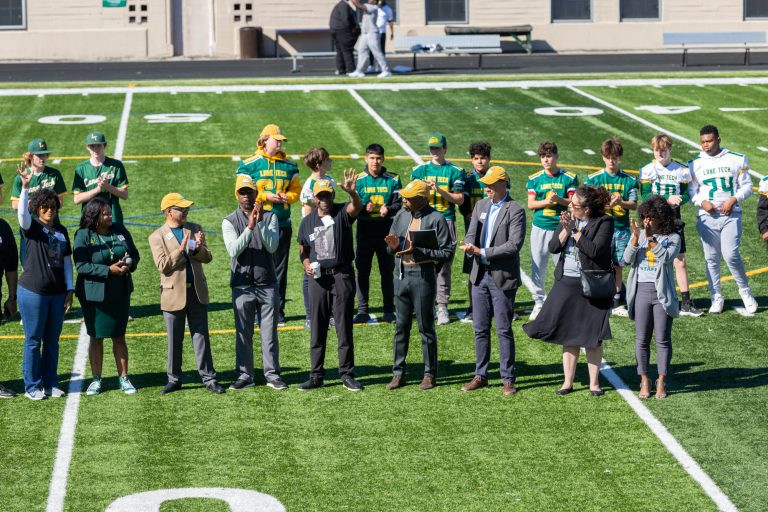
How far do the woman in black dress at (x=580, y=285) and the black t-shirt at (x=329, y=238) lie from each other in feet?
6.32

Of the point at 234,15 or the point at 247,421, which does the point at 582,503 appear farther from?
the point at 234,15

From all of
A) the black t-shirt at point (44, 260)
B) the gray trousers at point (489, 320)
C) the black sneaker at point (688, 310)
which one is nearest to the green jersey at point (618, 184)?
the black sneaker at point (688, 310)

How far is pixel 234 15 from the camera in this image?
43.8 metres

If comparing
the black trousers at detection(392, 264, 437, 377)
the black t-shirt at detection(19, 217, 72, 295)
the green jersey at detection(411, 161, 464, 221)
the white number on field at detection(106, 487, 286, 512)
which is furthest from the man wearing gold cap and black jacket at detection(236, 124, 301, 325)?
the white number on field at detection(106, 487, 286, 512)

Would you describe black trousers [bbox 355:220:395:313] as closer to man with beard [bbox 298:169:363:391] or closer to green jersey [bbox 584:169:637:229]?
man with beard [bbox 298:169:363:391]

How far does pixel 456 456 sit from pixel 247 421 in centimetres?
204

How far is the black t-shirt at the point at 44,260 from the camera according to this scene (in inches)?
484

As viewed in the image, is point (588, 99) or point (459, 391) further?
point (588, 99)

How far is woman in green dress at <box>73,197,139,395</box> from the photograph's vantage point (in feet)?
40.2

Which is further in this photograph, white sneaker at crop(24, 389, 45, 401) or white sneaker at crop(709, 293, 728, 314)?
white sneaker at crop(709, 293, 728, 314)

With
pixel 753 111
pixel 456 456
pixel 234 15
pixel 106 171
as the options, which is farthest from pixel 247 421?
pixel 234 15

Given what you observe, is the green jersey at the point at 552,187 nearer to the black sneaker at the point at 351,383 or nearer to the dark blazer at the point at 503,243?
the dark blazer at the point at 503,243

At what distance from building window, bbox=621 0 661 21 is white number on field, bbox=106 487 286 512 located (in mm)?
38066

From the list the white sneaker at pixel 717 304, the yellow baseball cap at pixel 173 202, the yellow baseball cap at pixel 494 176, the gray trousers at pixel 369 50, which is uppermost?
the gray trousers at pixel 369 50
